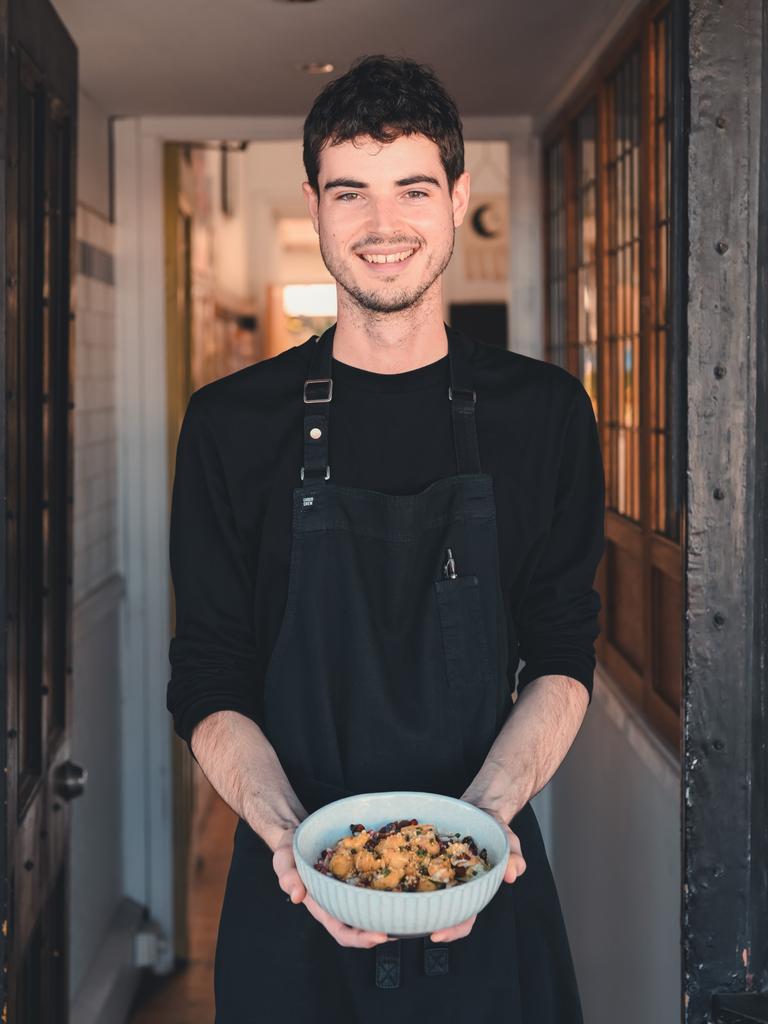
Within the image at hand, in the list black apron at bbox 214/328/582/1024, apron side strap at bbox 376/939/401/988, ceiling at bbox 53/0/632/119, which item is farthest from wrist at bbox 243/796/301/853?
ceiling at bbox 53/0/632/119

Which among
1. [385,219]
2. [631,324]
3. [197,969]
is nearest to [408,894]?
[385,219]

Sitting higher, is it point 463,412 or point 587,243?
point 587,243

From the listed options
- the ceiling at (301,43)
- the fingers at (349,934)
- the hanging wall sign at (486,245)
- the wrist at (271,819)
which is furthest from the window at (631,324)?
the hanging wall sign at (486,245)

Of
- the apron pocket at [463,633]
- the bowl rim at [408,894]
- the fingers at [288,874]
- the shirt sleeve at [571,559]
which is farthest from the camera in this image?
the shirt sleeve at [571,559]

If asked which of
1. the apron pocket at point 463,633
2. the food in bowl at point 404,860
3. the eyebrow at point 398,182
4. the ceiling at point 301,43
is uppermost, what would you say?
the ceiling at point 301,43

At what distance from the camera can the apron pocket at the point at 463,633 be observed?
1.60 meters

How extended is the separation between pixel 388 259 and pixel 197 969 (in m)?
3.32

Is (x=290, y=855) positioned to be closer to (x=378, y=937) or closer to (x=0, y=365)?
(x=378, y=937)

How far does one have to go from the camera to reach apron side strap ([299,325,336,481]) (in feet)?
5.39

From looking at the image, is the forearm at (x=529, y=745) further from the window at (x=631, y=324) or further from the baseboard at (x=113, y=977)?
the baseboard at (x=113, y=977)

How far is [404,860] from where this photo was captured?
1.31 m

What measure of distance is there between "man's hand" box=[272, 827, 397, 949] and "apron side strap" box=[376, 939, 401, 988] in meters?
0.18

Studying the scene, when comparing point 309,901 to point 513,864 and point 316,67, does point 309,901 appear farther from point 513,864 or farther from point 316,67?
point 316,67

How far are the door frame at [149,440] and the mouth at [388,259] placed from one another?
2504 millimetres
